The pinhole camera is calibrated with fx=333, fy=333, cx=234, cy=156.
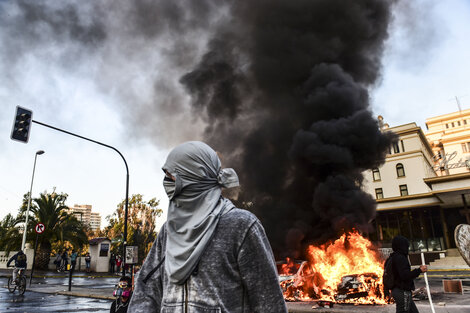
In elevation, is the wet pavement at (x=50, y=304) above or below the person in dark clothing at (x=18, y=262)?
below

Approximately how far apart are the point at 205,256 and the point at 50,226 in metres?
29.6

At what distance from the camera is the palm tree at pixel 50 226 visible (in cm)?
2662

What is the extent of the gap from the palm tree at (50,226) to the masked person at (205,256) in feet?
93.8

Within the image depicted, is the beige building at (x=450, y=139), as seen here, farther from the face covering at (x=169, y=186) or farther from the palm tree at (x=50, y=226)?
the face covering at (x=169, y=186)

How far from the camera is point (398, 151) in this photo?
3903 centimetres

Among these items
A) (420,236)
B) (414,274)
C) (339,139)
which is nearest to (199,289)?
(414,274)

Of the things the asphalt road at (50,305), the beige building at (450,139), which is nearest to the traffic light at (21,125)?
the asphalt road at (50,305)

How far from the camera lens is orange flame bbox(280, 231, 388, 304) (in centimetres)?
1115

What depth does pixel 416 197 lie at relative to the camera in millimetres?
33500

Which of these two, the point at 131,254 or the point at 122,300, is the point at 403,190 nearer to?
the point at 131,254

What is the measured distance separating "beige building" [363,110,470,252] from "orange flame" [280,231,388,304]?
17.2m

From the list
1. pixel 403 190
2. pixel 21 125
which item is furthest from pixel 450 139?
pixel 21 125

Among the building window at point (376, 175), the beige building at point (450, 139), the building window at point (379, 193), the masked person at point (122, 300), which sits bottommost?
the masked person at point (122, 300)

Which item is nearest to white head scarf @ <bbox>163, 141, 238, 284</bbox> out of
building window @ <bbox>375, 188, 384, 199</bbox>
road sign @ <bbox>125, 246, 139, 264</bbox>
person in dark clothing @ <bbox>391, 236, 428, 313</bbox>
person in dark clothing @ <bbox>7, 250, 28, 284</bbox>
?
person in dark clothing @ <bbox>391, 236, 428, 313</bbox>
